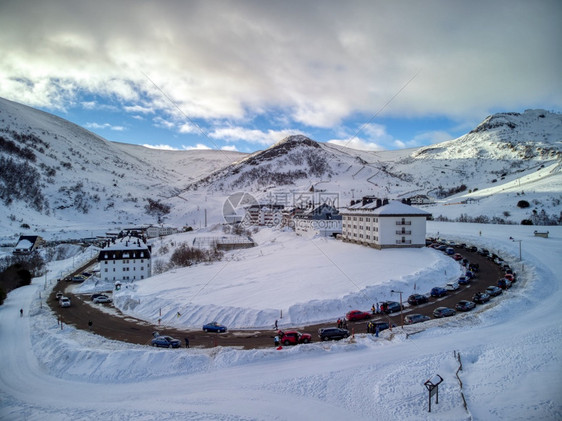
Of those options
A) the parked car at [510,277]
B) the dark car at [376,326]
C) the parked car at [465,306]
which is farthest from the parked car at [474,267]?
the dark car at [376,326]

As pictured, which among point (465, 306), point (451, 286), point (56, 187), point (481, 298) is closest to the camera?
point (465, 306)

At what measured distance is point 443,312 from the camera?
20.8 m

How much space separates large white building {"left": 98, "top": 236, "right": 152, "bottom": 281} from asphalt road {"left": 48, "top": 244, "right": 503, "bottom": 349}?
27.3 feet

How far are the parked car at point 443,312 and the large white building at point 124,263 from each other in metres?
37.4

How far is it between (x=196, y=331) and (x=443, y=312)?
54.2 feet

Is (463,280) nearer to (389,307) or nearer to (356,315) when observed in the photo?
(389,307)

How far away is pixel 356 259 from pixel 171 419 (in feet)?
93.5

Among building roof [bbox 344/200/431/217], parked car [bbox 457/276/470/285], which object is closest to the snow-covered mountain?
building roof [bbox 344/200/431/217]

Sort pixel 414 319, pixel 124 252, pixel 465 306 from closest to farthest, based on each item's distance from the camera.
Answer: pixel 414 319 → pixel 465 306 → pixel 124 252

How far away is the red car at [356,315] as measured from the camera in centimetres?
2112

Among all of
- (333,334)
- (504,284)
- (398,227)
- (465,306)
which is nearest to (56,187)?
(398,227)

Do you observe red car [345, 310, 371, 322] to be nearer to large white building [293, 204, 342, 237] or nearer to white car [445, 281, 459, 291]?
white car [445, 281, 459, 291]

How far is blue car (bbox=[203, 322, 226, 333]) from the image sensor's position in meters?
Answer: 20.8

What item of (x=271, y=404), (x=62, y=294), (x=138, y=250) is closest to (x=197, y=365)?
(x=271, y=404)
